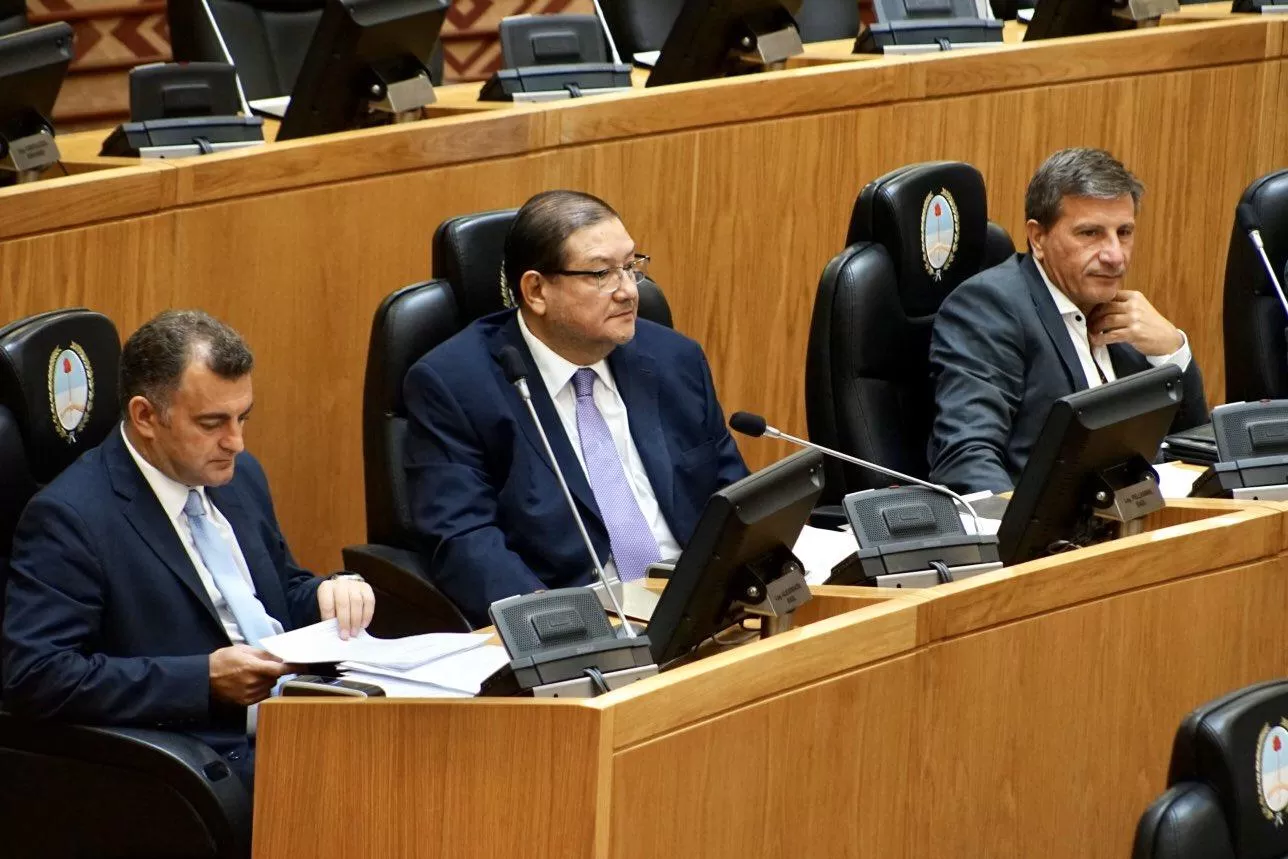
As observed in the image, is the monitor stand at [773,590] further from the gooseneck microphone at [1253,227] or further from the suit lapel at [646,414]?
the gooseneck microphone at [1253,227]

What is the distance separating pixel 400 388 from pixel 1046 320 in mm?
963

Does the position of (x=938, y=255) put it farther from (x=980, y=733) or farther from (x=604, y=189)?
(x=980, y=733)

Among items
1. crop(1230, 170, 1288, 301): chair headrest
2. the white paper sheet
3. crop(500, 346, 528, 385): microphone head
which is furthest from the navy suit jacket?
the white paper sheet

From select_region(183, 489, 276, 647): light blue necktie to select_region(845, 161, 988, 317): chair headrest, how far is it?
3.66 ft

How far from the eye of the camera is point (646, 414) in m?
2.71

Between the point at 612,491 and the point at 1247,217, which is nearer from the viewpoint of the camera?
the point at 612,491

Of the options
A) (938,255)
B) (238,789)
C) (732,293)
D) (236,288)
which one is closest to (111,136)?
(236,288)

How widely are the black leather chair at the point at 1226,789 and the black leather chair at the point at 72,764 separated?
0.95 meters

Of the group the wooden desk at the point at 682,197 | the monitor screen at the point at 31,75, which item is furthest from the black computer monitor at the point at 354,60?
the monitor screen at the point at 31,75

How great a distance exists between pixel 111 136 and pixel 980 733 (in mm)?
1990

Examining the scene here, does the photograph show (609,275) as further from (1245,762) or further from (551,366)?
(1245,762)

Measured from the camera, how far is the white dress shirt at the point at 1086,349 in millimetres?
2994

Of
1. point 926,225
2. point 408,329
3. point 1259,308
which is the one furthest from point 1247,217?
point 408,329

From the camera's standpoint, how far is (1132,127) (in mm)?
4078
